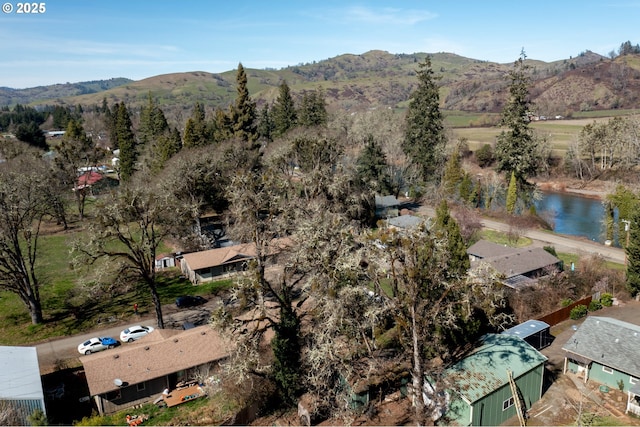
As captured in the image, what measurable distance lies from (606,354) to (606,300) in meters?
10.2

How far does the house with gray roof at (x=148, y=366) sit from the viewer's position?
22.2 metres

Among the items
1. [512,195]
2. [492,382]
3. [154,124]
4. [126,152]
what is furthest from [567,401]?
[154,124]

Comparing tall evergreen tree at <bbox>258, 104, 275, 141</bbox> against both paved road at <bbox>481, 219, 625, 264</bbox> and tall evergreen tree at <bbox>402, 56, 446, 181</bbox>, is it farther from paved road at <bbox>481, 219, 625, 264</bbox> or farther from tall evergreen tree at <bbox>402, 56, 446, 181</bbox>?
paved road at <bbox>481, 219, 625, 264</bbox>

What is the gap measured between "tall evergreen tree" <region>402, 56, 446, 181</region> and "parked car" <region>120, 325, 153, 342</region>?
148 ft

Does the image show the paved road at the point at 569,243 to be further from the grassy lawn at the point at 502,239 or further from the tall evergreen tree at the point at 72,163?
the tall evergreen tree at the point at 72,163

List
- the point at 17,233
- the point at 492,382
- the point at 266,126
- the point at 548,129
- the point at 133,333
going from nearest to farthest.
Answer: the point at 492,382
the point at 133,333
the point at 17,233
the point at 266,126
the point at 548,129

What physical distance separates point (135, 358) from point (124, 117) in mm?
57586

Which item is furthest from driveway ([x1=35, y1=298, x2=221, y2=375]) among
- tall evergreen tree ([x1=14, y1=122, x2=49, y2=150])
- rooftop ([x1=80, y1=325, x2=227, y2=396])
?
tall evergreen tree ([x1=14, y1=122, x2=49, y2=150])

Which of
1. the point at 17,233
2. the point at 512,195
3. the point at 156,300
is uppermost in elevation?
the point at 17,233

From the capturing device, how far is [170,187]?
43.8m

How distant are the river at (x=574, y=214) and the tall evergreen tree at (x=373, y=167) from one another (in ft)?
65.7

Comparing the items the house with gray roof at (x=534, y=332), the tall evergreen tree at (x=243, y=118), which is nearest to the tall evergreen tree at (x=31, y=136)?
the tall evergreen tree at (x=243, y=118)

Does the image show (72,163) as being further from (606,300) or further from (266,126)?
(606,300)

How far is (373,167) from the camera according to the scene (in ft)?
194
